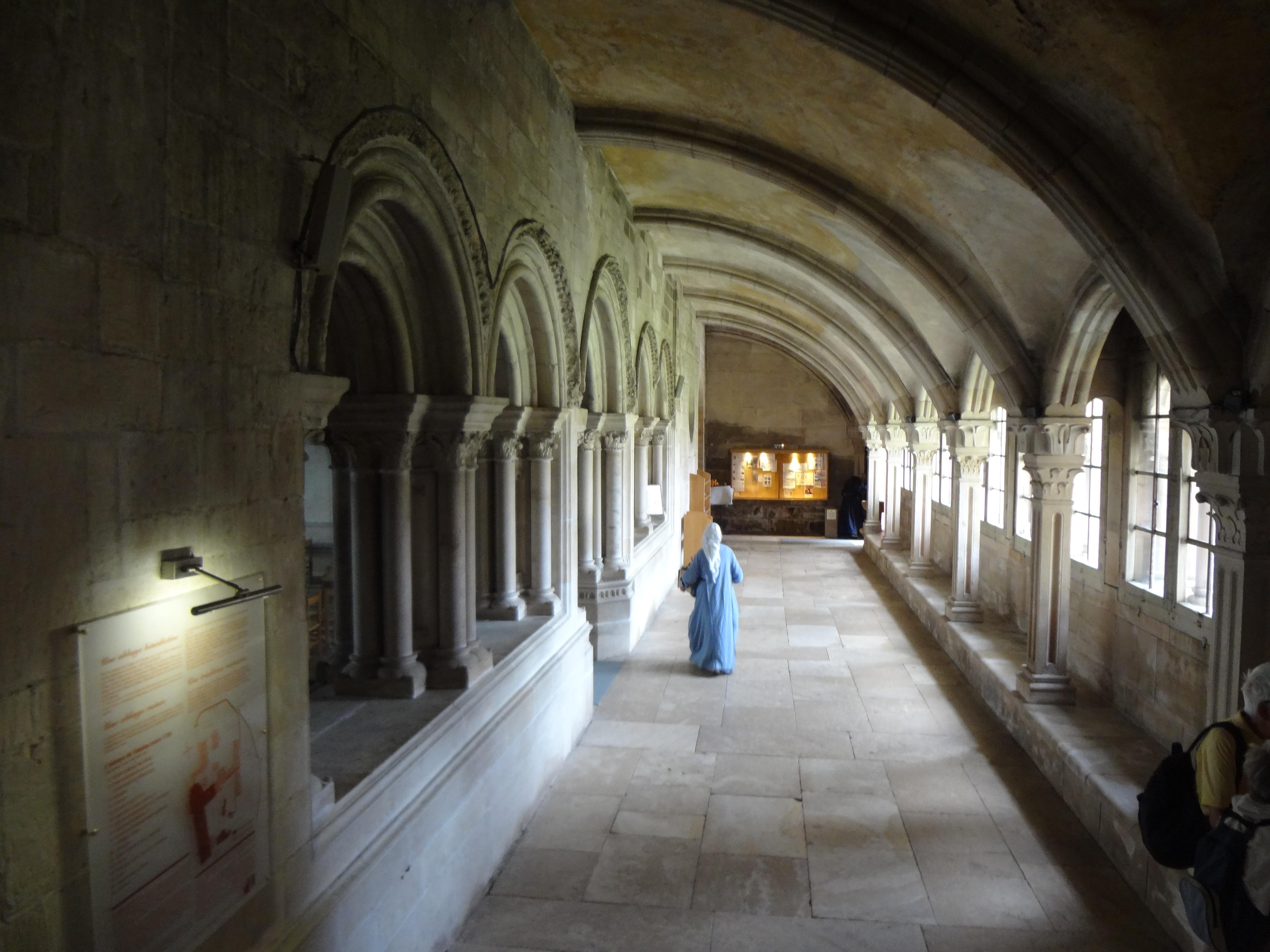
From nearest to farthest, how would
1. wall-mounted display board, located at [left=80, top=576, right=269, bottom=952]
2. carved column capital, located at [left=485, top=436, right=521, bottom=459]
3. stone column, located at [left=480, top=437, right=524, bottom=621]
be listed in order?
1. wall-mounted display board, located at [left=80, top=576, right=269, bottom=952]
2. carved column capital, located at [left=485, top=436, right=521, bottom=459]
3. stone column, located at [left=480, top=437, right=524, bottom=621]

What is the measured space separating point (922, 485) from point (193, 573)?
36.3ft

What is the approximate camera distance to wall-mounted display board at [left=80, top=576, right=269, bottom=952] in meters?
1.95

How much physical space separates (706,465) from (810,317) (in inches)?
352

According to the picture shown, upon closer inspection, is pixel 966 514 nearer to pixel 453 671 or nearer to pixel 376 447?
pixel 453 671

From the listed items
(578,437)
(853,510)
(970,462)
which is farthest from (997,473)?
(853,510)

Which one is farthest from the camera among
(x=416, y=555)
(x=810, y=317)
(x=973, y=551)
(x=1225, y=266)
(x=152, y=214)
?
(x=810, y=317)

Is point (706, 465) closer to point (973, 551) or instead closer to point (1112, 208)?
point (973, 551)

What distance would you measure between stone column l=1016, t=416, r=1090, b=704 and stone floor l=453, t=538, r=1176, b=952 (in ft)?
1.74

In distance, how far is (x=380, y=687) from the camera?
403 cm

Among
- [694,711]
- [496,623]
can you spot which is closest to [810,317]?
[694,711]

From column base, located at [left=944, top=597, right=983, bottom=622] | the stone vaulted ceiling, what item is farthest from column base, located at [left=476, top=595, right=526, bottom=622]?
column base, located at [left=944, top=597, right=983, bottom=622]

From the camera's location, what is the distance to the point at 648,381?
10.4 m

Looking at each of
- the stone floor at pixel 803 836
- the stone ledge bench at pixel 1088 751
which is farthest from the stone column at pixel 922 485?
the stone floor at pixel 803 836

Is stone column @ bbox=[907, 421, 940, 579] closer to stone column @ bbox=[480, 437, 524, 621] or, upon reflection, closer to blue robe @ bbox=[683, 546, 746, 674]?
blue robe @ bbox=[683, 546, 746, 674]
